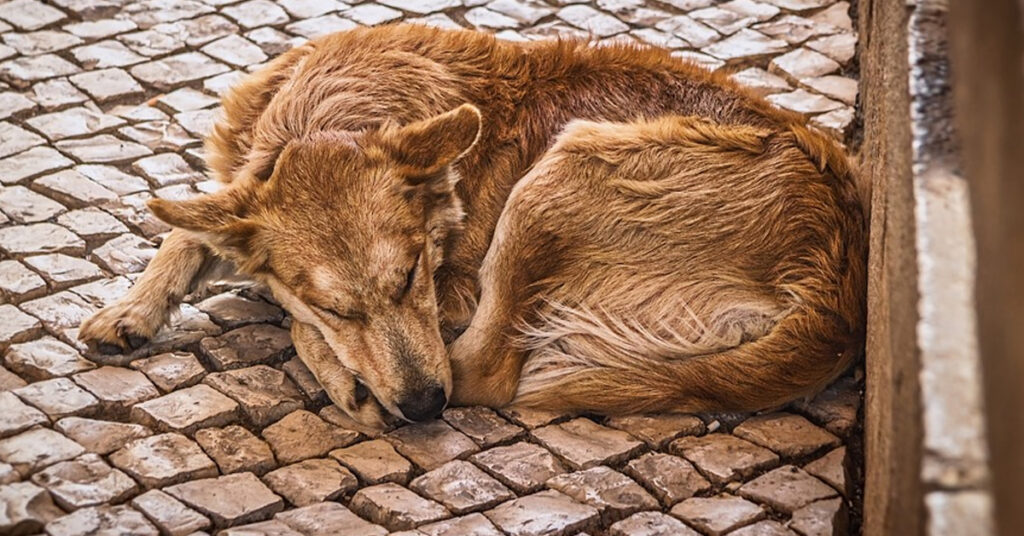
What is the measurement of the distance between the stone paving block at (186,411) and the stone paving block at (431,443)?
635 mm

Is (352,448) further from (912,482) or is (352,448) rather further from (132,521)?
(912,482)

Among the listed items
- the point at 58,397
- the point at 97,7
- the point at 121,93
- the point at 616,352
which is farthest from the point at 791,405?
the point at 97,7

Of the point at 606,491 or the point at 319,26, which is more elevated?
the point at 319,26

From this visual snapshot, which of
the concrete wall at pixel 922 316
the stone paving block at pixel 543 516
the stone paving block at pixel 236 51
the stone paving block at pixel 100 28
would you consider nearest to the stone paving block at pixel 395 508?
the stone paving block at pixel 543 516

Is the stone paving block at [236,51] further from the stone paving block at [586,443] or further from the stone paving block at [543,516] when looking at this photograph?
the stone paving block at [543,516]

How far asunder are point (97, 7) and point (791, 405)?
551 cm

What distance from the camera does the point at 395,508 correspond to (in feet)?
13.8

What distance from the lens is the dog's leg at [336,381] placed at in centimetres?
477

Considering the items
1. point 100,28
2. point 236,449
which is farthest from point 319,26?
point 236,449

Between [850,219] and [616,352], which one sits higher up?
[850,219]

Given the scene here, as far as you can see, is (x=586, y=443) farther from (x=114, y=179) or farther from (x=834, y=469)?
(x=114, y=179)

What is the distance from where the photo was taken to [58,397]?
15.3 feet

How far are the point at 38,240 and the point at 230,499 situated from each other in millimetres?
2165

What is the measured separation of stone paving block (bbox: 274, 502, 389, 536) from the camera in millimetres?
4070
